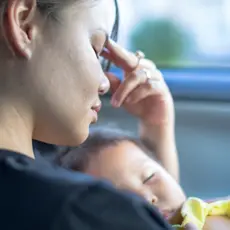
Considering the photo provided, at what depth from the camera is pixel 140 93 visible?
1104 millimetres

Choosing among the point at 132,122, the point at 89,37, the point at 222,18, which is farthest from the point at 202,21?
the point at 89,37

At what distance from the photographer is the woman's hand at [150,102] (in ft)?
3.53

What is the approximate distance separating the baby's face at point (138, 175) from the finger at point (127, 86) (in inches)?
3.3

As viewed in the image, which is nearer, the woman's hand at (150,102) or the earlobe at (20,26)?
the earlobe at (20,26)

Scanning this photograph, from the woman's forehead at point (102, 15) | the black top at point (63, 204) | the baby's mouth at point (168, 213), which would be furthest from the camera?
the baby's mouth at point (168, 213)

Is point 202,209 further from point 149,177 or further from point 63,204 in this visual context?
point 63,204

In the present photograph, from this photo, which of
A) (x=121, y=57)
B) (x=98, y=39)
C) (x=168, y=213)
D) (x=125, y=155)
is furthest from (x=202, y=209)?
(x=98, y=39)

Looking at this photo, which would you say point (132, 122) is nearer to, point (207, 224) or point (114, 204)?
point (207, 224)

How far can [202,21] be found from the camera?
137 cm

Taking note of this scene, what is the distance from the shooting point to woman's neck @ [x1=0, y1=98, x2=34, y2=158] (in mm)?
639

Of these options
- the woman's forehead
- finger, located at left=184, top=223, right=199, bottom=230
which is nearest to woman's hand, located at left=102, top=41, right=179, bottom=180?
finger, located at left=184, top=223, right=199, bottom=230

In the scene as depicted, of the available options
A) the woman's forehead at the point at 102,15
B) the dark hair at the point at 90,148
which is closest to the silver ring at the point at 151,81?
the dark hair at the point at 90,148

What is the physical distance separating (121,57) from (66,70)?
43cm

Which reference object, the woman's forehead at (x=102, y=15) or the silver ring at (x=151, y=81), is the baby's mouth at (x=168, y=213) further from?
the woman's forehead at (x=102, y=15)
